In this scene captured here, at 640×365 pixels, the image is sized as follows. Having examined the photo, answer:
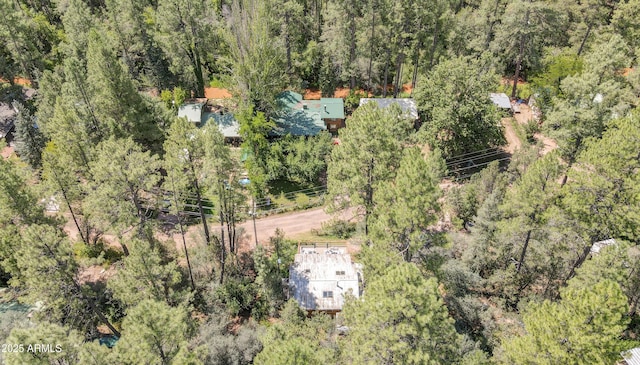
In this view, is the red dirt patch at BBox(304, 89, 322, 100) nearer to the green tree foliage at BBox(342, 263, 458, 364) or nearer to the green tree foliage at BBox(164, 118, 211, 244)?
the green tree foliage at BBox(164, 118, 211, 244)

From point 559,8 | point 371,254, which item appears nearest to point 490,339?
point 371,254

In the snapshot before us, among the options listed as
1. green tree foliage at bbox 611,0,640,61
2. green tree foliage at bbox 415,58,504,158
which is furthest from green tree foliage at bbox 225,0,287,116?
green tree foliage at bbox 611,0,640,61

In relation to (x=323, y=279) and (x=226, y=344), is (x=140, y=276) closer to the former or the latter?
(x=226, y=344)

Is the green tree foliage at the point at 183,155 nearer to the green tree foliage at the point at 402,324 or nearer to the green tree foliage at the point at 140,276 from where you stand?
the green tree foliage at the point at 140,276

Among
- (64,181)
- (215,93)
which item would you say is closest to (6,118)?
(215,93)

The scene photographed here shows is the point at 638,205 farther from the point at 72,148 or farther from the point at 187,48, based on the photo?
the point at 187,48
